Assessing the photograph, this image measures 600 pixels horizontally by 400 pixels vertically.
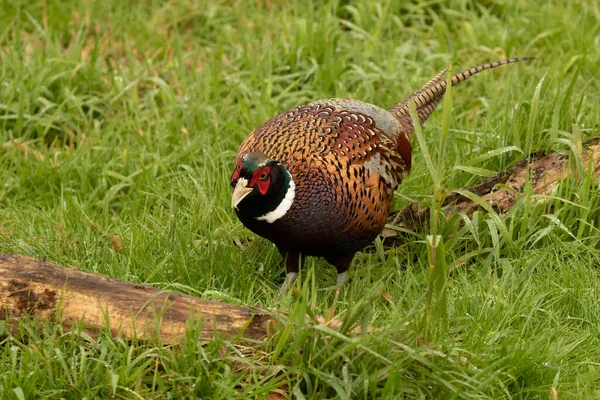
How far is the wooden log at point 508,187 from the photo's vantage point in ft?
14.4

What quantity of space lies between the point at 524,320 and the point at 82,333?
1.70 m

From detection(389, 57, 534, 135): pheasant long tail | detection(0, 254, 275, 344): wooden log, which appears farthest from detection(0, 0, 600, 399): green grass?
detection(389, 57, 534, 135): pheasant long tail

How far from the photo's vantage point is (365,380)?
3.06m

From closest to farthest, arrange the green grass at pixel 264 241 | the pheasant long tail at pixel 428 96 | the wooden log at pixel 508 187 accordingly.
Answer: the green grass at pixel 264 241, the wooden log at pixel 508 187, the pheasant long tail at pixel 428 96

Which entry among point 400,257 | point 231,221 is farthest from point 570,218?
point 231,221

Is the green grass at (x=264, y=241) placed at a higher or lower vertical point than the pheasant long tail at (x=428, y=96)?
lower

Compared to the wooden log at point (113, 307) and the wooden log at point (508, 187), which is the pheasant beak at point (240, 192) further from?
the wooden log at point (508, 187)

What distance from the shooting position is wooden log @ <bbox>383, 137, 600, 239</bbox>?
4402 mm

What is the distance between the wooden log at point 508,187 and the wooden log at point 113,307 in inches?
54.0

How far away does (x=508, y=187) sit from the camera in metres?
4.36

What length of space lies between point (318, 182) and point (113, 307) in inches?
40.0

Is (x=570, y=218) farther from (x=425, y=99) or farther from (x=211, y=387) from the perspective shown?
(x=211, y=387)

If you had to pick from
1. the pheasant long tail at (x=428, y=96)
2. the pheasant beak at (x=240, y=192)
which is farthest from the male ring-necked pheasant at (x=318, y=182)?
the pheasant long tail at (x=428, y=96)

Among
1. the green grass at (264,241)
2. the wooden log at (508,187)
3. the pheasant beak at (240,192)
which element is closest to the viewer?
the green grass at (264,241)
